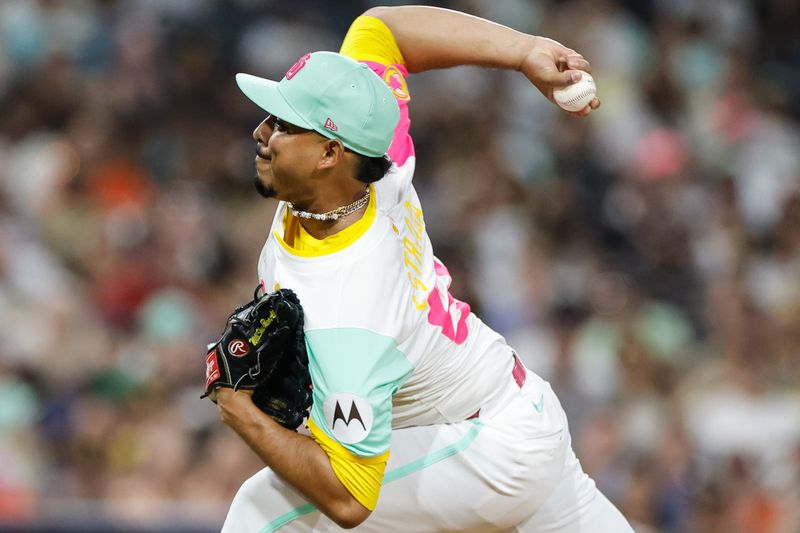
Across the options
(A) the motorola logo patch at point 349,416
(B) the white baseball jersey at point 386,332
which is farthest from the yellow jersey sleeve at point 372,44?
(A) the motorola logo patch at point 349,416

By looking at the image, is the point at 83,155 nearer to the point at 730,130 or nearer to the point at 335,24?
the point at 335,24

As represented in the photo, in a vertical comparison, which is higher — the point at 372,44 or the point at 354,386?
the point at 372,44

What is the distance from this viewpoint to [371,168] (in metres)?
3.81

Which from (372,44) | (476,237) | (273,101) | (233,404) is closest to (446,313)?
(233,404)

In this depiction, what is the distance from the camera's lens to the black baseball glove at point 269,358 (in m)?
3.58

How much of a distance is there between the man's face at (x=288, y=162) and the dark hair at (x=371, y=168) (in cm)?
15

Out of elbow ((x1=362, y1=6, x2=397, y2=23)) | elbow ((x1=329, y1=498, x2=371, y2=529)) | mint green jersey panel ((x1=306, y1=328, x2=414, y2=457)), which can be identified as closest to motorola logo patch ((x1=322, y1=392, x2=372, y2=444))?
mint green jersey panel ((x1=306, y1=328, x2=414, y2=457))

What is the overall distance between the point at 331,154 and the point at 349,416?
74 centimetres

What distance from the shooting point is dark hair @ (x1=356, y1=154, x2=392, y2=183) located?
149 inches

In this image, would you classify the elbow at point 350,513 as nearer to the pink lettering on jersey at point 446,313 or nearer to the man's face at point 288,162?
the pink lettering on jersey at point 446,313

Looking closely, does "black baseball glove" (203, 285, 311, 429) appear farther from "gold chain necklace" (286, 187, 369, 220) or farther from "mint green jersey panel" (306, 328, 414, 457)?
"gold chain necklace" (286, 187, 369, 220)

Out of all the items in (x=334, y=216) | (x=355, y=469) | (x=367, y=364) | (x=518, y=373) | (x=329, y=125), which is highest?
(x=329, y=125)

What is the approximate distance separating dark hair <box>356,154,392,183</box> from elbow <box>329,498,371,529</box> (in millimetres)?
916

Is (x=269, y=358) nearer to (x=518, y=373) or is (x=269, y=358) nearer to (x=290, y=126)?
(x=290, y=126)
